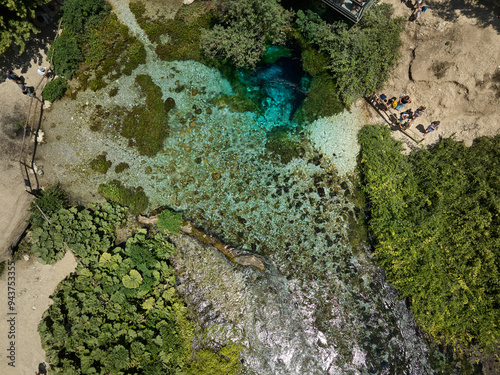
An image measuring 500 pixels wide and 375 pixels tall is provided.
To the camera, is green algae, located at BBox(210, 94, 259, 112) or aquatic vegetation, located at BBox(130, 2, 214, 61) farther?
aquatic vegetation, located at BBox(130, 2, 214, 61)

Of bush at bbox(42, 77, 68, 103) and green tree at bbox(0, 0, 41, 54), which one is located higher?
green tree at bbox(0, 0, 41, 54)

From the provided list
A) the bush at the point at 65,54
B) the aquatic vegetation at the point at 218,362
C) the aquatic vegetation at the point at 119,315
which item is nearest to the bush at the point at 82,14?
the bush at the point at 65,54

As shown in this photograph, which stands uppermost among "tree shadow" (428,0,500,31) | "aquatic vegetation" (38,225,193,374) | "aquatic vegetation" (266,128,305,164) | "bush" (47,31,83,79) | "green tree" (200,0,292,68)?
"tree shadow" (428,0,500,31)

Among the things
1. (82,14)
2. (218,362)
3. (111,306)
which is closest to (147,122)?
(82,14)

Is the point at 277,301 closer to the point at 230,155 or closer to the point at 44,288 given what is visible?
the point at 230,155

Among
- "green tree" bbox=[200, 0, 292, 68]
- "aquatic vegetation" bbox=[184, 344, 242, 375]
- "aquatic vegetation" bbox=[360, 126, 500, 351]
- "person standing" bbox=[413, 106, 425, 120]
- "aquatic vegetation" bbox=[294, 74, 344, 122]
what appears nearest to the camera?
"aquatic vegetation" bbox=[184, 344, 242, 375]

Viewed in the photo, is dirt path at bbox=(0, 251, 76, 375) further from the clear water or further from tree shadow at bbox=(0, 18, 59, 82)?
the clear water

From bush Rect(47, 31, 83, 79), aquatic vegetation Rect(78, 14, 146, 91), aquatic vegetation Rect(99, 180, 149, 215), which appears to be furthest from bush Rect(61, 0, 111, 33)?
aquatic vegetation Rect(99, 180, 149, 215)
